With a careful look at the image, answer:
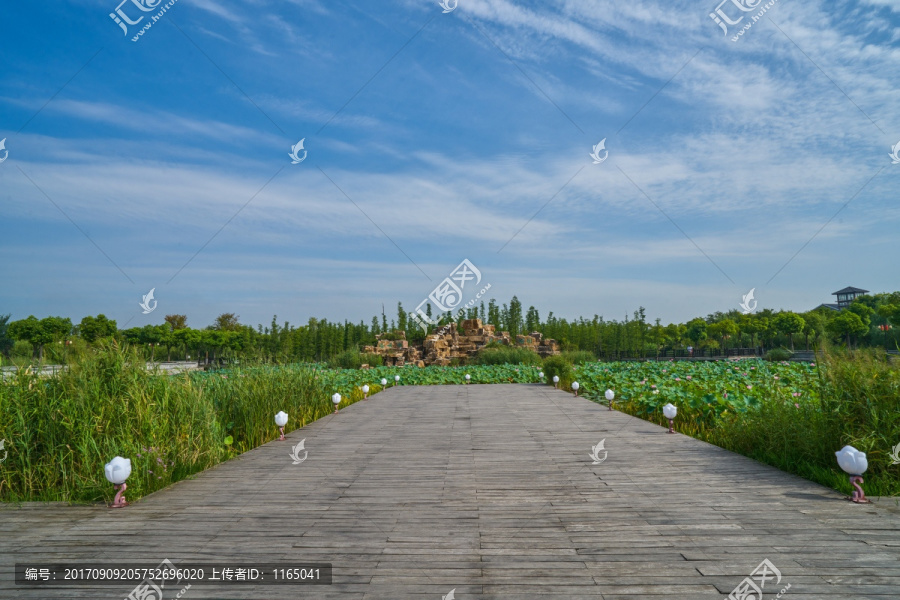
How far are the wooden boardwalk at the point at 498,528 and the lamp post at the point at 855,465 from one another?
13 centimetres

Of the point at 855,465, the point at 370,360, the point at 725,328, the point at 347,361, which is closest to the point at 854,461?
the point at 855,465

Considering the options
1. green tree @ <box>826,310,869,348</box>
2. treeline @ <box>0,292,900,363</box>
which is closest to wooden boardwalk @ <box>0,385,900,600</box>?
treeline @ <box>0,292,900,363</box>

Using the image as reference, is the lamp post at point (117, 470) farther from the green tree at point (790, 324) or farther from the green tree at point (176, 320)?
the green tree at point (176, 320)

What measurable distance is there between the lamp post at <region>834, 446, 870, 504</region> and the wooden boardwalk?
133mm

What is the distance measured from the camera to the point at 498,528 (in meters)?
3.59

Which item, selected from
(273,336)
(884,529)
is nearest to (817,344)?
(884,529)

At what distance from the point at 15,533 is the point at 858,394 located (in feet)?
24.4

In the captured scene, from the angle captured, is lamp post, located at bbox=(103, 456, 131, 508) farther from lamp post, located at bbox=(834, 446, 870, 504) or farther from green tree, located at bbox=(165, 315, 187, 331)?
green tree, located at bbox=(165, 315, 187, 331)

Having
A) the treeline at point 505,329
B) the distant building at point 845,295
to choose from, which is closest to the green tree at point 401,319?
the treeline at point 505,329

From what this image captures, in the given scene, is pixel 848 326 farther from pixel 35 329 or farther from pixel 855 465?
pixel 35 329

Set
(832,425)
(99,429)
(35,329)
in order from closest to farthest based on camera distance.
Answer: (832,425), (99,429), (35,329)

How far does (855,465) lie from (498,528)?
287 centimetres

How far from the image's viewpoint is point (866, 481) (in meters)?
4.46

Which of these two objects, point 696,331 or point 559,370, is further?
point 696,331
